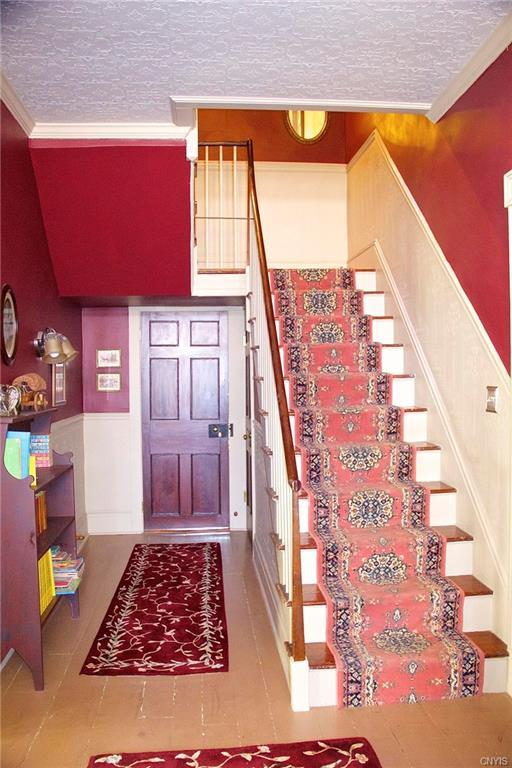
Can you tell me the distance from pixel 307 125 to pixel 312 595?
487 cm

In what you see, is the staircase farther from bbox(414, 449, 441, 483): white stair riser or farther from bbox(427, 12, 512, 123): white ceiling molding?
bbox(427, 12, 512, 123): white ceiling molding

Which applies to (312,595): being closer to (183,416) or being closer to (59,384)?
(59,384)

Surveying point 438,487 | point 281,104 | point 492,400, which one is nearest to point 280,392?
point 492,400

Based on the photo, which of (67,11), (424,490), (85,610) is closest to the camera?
(67,11)

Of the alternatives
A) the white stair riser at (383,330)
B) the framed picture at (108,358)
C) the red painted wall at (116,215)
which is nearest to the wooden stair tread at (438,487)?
the white stair riser at (383,330)

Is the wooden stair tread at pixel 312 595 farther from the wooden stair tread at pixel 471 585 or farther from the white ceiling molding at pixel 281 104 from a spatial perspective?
the white ceiling molding at pixel 281 104

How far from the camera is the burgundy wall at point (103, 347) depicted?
18.6ft

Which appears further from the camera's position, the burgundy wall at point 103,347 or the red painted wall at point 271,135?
the red painted wall at point 271,135

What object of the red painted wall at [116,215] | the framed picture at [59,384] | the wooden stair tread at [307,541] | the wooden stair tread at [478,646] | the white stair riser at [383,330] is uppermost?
the red painted wall at [116,215]

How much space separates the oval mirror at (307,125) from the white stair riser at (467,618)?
4.70 meters

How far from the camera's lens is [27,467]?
2.90 m

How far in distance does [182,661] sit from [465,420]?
78.4 inches

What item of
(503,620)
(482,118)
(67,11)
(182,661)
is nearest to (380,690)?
(503,620)

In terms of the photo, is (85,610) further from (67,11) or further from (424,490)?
(67,11)
